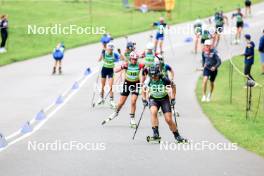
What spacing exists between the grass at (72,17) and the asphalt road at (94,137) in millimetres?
7120

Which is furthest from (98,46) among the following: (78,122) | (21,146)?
(21,146)

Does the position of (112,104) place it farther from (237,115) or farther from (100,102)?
(237,115)

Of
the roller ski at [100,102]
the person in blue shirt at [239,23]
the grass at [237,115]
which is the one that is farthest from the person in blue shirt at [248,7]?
the roller ski at [100,102]

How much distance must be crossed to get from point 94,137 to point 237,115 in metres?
5.32

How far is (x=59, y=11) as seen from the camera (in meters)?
49.3

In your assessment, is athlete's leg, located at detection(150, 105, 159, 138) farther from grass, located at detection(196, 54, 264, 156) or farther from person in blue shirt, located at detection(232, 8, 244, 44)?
person in blue shirt, located at detection(232, 8, 244, 44)

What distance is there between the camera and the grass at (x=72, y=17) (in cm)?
3816

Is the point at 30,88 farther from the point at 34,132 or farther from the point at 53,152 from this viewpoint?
the point at 53,152

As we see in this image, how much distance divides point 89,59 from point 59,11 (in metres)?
16.4

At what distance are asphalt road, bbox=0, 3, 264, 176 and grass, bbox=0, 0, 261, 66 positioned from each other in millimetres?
7120

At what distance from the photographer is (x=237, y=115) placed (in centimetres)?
2098

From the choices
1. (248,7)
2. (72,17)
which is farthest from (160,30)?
(248,7)

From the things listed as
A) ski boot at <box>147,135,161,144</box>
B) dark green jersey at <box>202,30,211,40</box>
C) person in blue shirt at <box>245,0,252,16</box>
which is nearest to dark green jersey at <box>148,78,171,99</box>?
ski boot at <box>147,135,161,144</box>

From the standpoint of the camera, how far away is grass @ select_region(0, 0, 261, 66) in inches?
1502
